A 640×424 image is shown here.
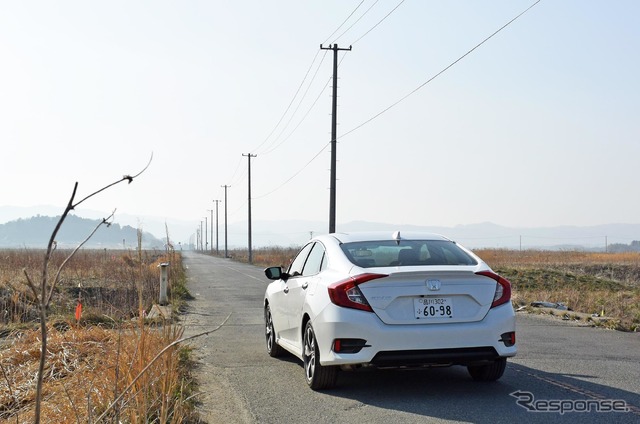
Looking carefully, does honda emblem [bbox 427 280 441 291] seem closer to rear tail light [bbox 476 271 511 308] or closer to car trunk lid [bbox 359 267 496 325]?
car trunk lid [bbox 359 267 496 325]

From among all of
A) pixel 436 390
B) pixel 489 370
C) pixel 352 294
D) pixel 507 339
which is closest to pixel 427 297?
pixel 352 294

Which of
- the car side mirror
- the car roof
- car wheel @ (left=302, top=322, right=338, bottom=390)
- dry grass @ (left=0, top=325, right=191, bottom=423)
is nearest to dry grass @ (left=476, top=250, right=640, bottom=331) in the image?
the car roof

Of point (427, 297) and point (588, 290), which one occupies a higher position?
point (427, 297)

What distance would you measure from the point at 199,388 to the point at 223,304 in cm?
1087

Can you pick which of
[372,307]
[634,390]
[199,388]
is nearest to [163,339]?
[199,388]

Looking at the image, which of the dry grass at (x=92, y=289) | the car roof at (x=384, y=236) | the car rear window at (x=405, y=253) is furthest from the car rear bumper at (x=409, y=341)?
the dry grass at (x=92, y=289)

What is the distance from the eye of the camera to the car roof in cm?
862

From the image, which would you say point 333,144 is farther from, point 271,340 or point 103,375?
point 103,375

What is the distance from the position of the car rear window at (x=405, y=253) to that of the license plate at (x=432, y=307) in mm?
625

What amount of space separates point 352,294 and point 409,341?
2.24 feet

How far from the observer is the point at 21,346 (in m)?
9.19

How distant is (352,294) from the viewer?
24.1 ft

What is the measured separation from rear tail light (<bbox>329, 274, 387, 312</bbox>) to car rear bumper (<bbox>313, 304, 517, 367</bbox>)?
0.06m

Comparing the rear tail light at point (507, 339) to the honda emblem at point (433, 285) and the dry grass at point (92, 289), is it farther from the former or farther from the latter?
the dry grass at point (92, 289)
